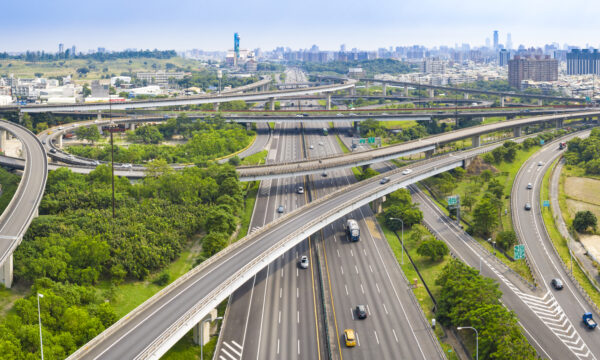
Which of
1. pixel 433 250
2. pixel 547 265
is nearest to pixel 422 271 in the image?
pixel 433 250

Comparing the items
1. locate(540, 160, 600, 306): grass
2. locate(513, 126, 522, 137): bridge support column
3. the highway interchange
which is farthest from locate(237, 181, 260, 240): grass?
locate(513, 126, 522, 137): bridge support column

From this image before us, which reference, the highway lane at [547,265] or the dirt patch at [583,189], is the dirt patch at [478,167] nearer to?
the highway lane at [547,265]

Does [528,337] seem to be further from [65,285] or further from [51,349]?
[65,285]

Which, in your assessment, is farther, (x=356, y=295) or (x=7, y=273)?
(x=356, y=295)

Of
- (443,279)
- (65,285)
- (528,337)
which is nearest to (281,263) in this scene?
(443,279)

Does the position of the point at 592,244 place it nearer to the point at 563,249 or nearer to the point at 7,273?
the point at 563,249

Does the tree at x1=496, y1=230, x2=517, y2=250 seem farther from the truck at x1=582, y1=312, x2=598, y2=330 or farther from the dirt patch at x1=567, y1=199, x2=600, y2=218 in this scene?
the truck at x1=582, y1=312, x2=598, y2=330
